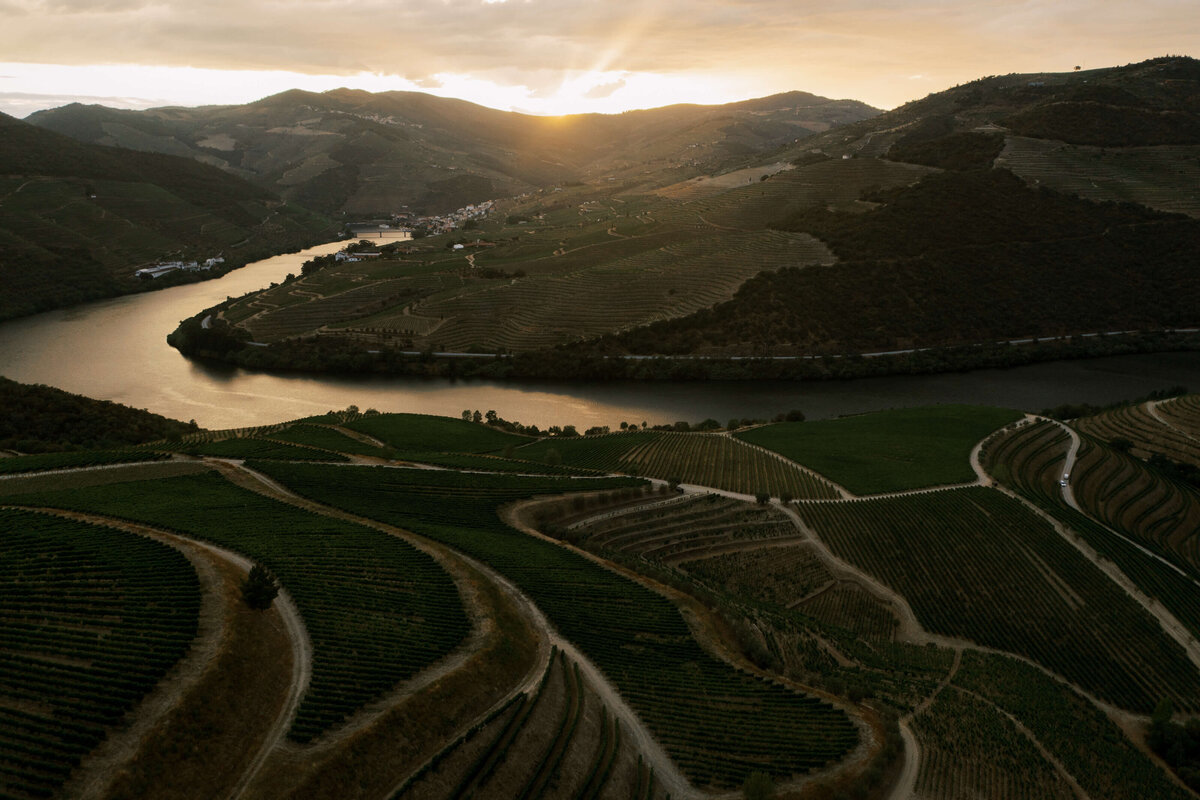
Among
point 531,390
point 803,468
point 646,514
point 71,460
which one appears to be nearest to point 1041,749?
point 646,514

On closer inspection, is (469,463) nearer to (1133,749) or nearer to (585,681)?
(585,681)

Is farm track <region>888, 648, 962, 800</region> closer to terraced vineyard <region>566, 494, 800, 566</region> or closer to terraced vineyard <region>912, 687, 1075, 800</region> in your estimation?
terraced vineyard <region>912, 687, 1075, 800</region>

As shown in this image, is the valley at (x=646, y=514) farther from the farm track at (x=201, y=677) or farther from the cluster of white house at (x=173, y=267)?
the cluster of white house at (x=173, y=267)

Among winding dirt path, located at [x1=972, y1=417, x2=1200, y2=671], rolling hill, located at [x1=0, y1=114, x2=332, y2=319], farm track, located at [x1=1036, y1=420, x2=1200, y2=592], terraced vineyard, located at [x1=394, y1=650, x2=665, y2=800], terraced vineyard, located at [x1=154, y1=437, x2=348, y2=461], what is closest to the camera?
terraced vineyard, located at [x1=394, y1=650, x2=665, y2=800]

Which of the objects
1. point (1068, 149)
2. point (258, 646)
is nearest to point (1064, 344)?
point (1068, 149)

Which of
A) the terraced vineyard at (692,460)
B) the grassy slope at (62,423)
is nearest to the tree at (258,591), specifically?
the terraced vineyard at (692,460)

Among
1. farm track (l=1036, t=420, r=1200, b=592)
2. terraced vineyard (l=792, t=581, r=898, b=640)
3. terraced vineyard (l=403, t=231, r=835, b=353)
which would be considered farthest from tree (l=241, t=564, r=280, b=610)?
terraced vineyard (l=403, t=231, r=835, b=353)
